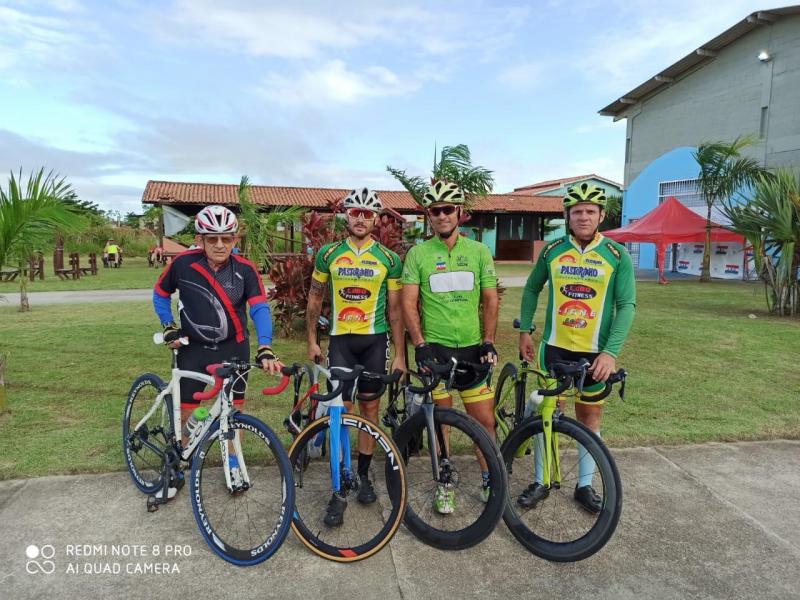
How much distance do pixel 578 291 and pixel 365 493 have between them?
1975mm

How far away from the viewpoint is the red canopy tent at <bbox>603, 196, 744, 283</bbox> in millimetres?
21297

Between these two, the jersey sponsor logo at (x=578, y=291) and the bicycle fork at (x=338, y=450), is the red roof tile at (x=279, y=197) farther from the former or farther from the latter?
the bicycle fork at (x=338, y=450)

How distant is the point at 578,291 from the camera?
356 centimetres

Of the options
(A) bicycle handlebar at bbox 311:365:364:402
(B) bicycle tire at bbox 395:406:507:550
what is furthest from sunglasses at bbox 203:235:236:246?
(B) bicycle tire at bbox 395:406:507:550

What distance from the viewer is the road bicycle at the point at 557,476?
3.08 metres

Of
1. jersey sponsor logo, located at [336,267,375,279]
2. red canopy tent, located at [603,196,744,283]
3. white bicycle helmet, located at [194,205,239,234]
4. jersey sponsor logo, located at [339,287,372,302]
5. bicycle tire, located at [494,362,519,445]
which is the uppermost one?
red canopy tent, located at [603,196,744,283]

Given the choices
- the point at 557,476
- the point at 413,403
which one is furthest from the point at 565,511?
the point at 413,403

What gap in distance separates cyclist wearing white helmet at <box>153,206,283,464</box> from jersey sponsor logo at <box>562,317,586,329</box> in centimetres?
198

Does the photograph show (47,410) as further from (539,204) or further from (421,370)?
(539,204)

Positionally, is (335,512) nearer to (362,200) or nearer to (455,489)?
(455,489)

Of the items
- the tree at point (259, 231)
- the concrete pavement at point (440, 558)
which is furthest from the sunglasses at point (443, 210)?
the tree at point (259, 231)

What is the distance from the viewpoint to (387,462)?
3.25 metres

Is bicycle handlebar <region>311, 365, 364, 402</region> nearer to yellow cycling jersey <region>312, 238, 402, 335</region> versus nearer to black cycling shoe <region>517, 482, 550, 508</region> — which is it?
yellow cycling jersey <region>312, 238, 402, 335</region>

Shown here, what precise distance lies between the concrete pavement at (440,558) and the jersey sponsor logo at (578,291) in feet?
4.92
